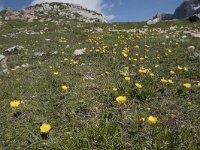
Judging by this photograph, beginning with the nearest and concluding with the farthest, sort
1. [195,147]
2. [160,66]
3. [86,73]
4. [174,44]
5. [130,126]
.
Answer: [195,147]
[130,126]
[86,73]
[160,66]
[174,44]

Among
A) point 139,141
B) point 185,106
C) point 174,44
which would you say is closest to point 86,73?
point 185,106

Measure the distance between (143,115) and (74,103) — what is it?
5.52 feet

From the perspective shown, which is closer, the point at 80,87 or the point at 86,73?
the point at 80,87

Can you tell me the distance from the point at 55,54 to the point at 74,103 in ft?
23.9

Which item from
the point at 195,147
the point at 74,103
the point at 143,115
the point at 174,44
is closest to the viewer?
the point at 195,147

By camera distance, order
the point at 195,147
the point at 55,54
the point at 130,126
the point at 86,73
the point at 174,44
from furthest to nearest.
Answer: the point at 174,44 → the point at 55,54 → the point at 86,73 → the point at 130,126 → the point at 195,147

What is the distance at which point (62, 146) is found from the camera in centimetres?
513

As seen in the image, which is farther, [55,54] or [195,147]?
[55,54]

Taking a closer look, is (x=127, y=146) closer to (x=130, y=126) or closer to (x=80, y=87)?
(x=130, y=126)

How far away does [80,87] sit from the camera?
8445mm

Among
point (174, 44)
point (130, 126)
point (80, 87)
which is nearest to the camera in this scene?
point (130, 126)

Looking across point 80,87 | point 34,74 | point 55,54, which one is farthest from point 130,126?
point 55,54

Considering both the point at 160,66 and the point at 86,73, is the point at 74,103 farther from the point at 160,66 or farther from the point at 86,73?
the point at 160,66

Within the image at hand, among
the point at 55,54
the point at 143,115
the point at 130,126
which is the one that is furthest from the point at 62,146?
the point at 55,54
